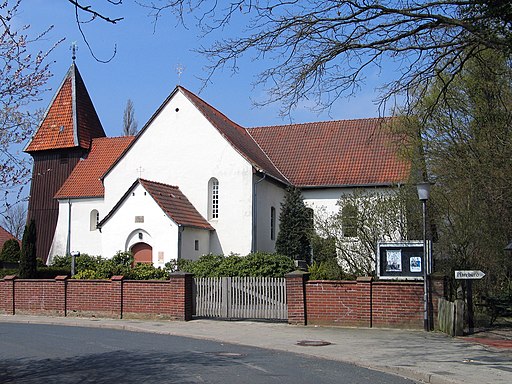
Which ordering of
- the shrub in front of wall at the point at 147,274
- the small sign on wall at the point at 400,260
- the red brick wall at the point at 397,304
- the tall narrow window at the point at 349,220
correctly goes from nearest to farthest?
1. the red brick wall at the point at 397,304
2. the small sign on wall at the point at 400,260
3. the tall narrow window at the point at 349,220
4. the shrub in front of wall at the point at 147,274

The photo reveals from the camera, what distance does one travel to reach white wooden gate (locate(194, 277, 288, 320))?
65.2 feet

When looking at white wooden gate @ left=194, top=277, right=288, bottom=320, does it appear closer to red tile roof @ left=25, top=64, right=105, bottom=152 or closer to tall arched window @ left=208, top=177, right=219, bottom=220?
tall arched window @ left=208, top=177, right=219, bottom=220

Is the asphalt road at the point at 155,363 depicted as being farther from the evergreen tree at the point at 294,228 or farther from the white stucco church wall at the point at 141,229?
the evergreen tree at the point at 294,228

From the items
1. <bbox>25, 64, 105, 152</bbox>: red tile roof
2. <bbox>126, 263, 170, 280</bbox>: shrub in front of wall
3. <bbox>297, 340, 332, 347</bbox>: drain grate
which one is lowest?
<bbox>297, 340, 332, 347</bbox>: drain grate

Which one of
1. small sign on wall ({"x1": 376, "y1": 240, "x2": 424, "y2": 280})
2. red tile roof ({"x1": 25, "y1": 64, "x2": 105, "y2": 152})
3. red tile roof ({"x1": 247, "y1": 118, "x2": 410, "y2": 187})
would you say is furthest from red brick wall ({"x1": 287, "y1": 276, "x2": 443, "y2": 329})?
red tile roof ({"x1": 25, "y1": 64, "x2": 105, "y2": 152})

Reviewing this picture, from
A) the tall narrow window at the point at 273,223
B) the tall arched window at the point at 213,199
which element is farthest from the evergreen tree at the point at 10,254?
the tall narrow window at the point at 273,223

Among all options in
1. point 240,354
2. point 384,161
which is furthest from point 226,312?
point 384,161

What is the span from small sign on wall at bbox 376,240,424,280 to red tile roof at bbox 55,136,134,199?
2469 centimetres

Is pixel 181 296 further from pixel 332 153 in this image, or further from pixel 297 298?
pixel 332 153

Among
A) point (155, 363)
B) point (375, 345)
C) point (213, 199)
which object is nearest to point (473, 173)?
point (375, 345)

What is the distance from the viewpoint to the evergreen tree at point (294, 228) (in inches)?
1296

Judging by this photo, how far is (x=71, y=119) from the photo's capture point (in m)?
43.2

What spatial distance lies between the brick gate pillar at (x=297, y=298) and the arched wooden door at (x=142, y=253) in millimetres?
12863

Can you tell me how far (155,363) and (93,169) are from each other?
31.3m
